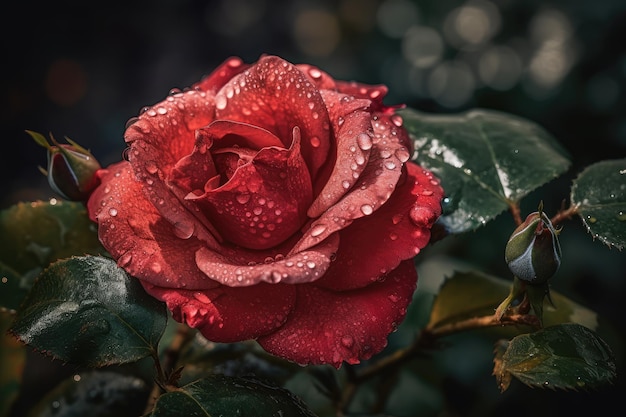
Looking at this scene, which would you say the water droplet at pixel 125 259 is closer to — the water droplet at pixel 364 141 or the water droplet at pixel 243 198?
the water droplet at pixel 243 198

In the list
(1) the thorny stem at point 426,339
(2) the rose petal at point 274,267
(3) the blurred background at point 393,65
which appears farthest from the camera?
(3) the blurred background at point 393,65

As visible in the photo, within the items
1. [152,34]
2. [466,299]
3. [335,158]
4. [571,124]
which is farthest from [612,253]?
[152,34]

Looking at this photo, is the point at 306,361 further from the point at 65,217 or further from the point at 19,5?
the point at 19,5

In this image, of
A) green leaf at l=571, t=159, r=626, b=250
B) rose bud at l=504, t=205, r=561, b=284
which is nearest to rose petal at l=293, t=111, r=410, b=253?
rose bud at l=504, t=205, r=561, b=284

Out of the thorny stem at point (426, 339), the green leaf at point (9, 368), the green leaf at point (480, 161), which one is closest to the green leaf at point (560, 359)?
the thorny stem at point (426, 339)

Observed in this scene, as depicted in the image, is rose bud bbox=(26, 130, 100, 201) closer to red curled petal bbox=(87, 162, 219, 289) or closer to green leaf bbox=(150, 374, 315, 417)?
red curled petal bbox=(87, 162, 219, 289)

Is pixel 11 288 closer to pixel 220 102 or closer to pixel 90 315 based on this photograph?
pixel 90 315
